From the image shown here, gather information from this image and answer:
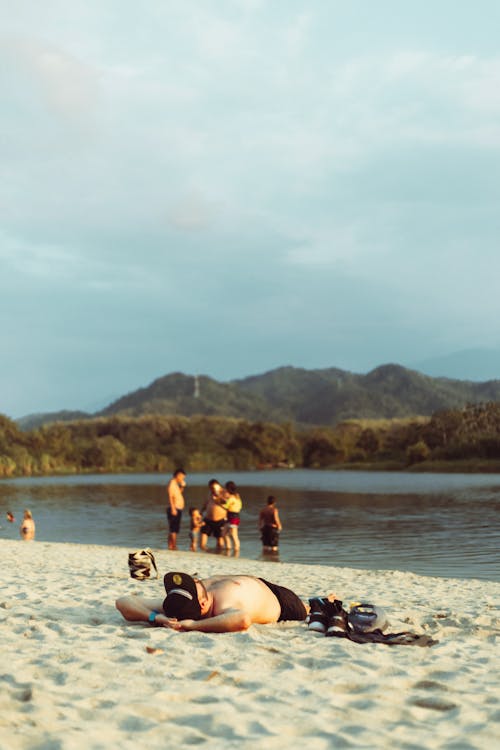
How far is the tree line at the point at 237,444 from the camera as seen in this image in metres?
90.2

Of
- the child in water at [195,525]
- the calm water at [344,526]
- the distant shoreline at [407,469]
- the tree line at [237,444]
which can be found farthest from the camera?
the tree line at [237,444]

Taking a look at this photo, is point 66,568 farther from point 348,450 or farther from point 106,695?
point 348,450

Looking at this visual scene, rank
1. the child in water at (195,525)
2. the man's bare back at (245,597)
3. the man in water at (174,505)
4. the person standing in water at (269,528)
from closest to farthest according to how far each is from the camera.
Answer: the man's bare back at (245,597), the man in water at (174,505), the person standing in water at (269,528), the child in water at (195,525)

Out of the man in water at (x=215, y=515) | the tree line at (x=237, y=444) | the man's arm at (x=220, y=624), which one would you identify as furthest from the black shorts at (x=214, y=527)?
the tree line at (x=237, y=444)

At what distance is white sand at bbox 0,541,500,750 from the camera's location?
13.5 feet

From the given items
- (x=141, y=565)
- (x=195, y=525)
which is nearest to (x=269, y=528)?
(x=195, y=525)

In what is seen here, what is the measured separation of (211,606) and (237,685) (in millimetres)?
1928

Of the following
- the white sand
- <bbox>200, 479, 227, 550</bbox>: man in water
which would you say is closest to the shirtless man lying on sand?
the white sand

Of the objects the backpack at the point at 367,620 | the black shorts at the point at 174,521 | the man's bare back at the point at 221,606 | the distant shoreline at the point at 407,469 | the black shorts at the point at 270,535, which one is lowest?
the distant shoreline at the point at 407,469

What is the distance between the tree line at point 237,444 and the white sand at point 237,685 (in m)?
73.9

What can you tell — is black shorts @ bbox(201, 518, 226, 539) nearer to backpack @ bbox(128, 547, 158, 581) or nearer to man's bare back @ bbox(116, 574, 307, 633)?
backpack @ bbox(128, 547, 158, 581)

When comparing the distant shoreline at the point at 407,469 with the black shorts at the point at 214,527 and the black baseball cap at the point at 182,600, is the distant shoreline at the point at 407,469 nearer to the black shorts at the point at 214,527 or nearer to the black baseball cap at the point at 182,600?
the black shorts at the point at 214,527

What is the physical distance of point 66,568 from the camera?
12.7 m

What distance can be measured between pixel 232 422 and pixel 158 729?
126381mm
